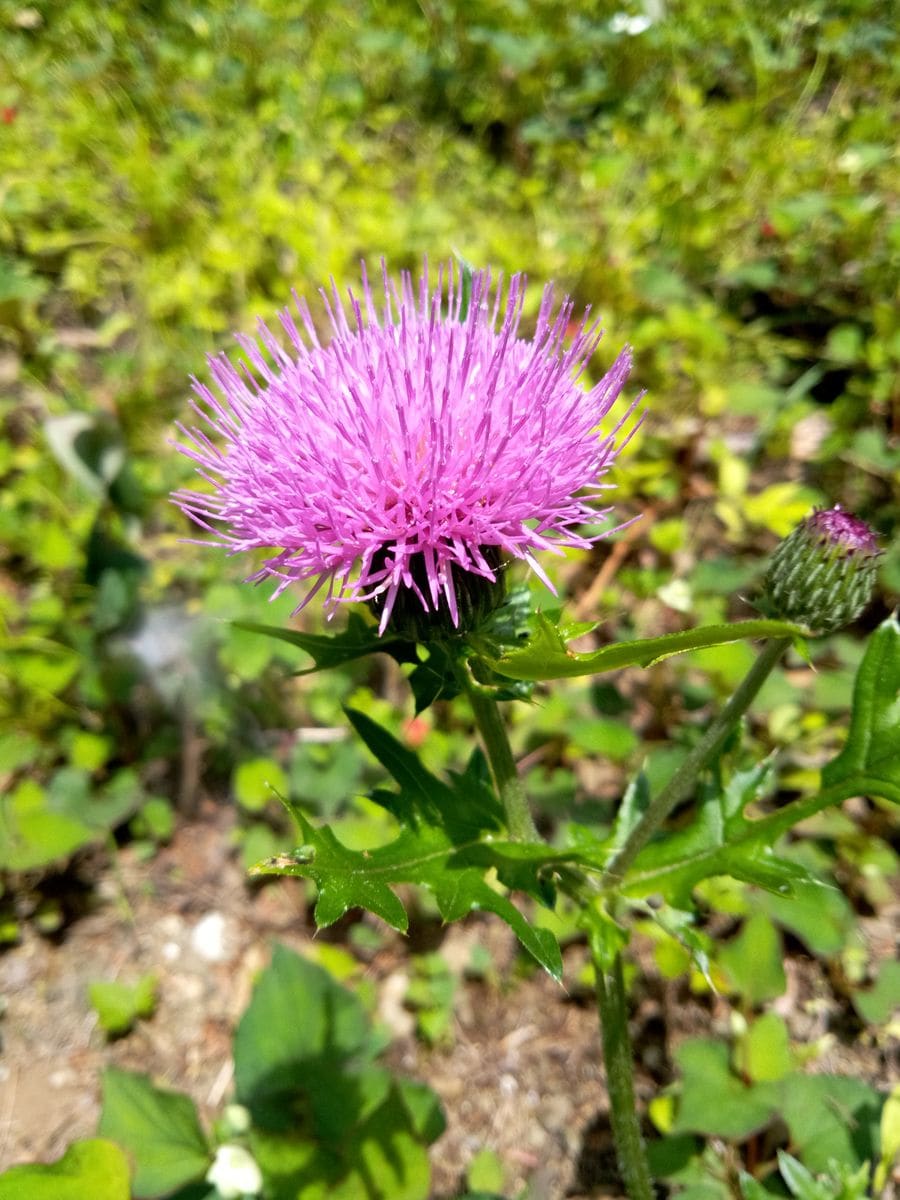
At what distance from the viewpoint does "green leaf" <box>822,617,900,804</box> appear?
53.7 inches

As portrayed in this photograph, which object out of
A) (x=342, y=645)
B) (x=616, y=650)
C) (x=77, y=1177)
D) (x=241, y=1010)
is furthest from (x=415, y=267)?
(x=77, y=1177)

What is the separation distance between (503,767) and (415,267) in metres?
3.61

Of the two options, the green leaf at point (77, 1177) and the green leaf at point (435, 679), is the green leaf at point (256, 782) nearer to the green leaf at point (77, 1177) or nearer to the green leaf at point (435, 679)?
the green leaf at point (77, 1177)

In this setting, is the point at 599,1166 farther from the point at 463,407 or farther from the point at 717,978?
the point at 463,407

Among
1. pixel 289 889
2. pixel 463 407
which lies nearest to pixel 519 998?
pixel 289 889

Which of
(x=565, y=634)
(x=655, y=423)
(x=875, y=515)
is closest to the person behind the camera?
(x=565, y=634)

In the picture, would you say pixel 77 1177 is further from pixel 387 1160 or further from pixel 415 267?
pixel 415 267

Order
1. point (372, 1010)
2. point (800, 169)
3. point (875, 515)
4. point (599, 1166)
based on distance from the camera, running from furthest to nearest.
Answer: point (800, 169) < point (875, 515) < point (372, 1010) < point (599, 1166)

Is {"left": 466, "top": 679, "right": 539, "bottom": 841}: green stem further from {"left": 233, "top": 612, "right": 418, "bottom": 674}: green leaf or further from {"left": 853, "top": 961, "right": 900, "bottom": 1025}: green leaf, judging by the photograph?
{"left": 853, "top": 961, "right": 900, "bottom": 1025}: green leaf

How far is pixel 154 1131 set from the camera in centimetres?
207

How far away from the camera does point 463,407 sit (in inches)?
61.9

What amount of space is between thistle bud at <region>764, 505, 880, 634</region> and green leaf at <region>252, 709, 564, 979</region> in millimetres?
640

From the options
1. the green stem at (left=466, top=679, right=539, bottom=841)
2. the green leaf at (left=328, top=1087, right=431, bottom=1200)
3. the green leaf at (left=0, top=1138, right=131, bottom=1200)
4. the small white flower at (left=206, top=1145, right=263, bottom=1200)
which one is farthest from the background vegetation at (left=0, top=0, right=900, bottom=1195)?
the green leaf at (left=0, top=1138, right=131, bottom=1200)

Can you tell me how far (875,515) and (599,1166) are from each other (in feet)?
8.31
